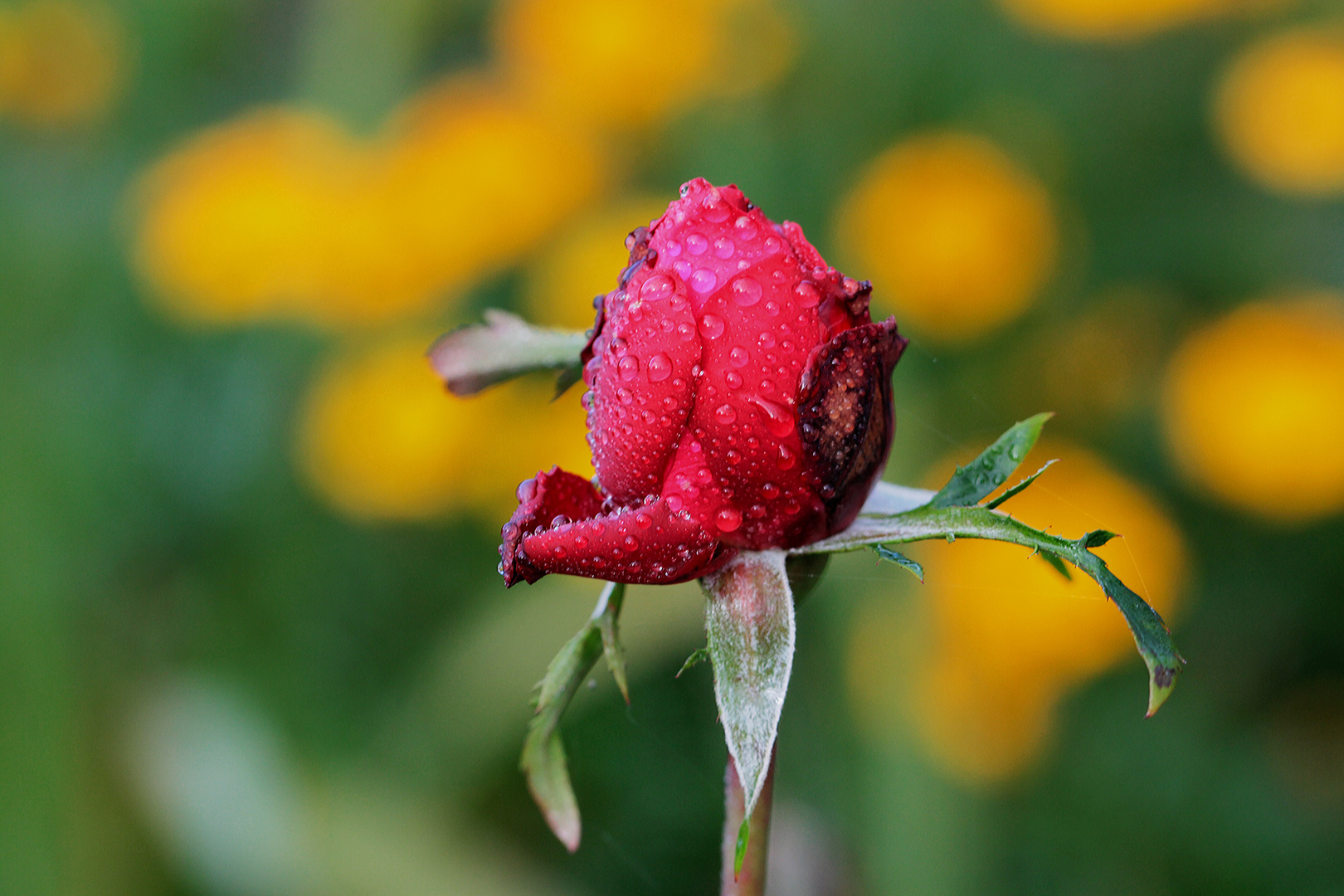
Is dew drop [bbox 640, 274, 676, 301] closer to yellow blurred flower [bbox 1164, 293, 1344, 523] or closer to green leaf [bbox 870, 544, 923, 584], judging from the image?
green leaf [bbox 870, 544, 923, 584]

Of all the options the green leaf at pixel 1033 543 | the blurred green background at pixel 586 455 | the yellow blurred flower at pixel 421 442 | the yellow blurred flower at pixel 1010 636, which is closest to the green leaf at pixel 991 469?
the green leaf at pixel 1033 543

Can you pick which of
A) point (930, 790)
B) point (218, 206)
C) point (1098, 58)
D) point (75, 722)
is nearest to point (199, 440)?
point (218, 206)

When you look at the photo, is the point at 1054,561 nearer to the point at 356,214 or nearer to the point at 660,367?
the point at 660,367

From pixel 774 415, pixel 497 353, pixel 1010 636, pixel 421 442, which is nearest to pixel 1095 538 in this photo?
pixel 774 415

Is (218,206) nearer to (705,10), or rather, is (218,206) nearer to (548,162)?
(548,162)

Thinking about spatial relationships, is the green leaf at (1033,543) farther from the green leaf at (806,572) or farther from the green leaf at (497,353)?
the green leaf at (497,353)
